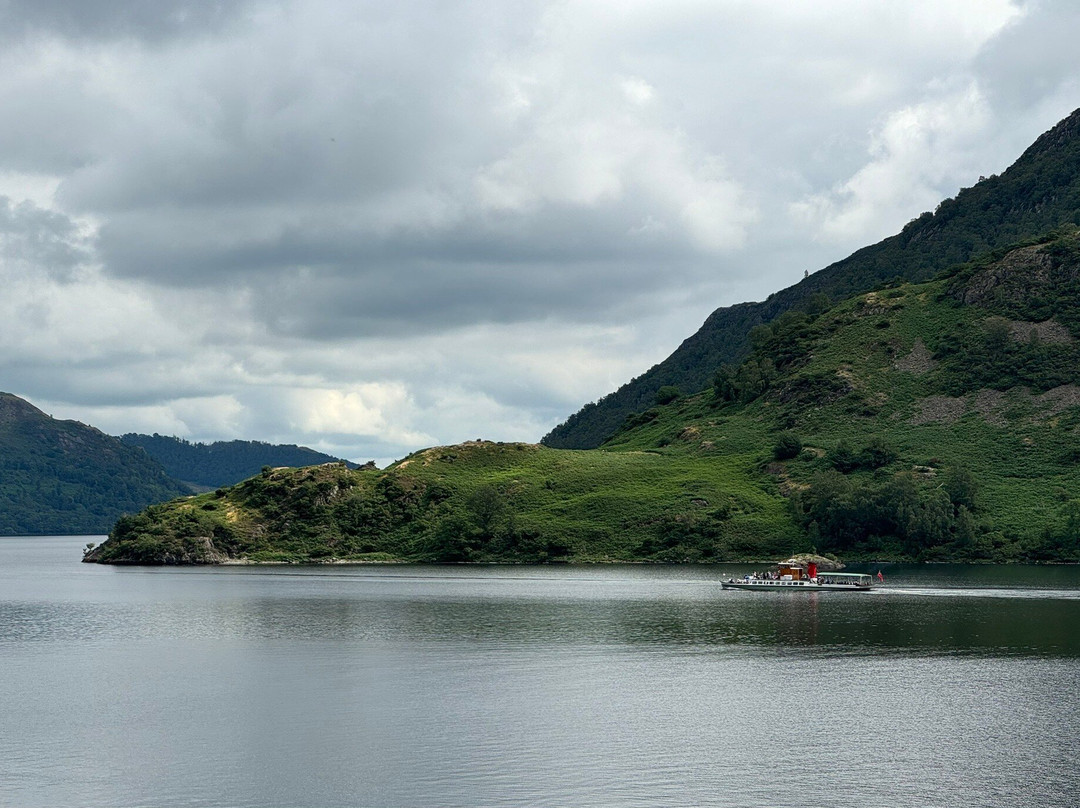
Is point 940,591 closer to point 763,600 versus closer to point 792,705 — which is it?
point 763,600

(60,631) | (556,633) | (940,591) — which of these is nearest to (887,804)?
(556,633)

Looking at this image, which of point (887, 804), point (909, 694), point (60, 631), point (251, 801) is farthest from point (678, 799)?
point (60, 631)

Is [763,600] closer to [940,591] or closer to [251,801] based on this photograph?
[940,591]

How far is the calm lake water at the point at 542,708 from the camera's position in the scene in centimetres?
6656

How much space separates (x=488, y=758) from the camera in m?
72.4

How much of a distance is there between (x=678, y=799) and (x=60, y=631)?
99550 millimetres

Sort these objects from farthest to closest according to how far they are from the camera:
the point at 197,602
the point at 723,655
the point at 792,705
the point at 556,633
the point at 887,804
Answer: the point at 197,602 < the point at 556,633 < the point at 723,655 < the point at 792,705 < the point at 887,804

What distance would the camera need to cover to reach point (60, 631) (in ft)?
456

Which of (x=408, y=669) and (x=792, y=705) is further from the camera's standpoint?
(x=408, y=669)

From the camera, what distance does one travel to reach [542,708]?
289ft

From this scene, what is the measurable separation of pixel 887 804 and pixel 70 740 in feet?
174

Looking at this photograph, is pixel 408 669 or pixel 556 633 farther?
pixel 556 633

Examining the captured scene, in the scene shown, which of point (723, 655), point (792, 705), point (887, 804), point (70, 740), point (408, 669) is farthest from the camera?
point (723, 655)

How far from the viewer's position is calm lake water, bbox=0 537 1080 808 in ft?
218
